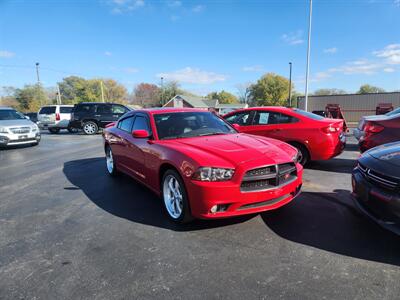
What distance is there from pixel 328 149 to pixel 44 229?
5551mm

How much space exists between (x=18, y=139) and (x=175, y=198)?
10254 millimetres

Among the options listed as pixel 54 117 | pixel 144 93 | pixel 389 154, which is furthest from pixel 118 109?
pixel 144 93

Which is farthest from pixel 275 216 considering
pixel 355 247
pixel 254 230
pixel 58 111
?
pixel 58 111

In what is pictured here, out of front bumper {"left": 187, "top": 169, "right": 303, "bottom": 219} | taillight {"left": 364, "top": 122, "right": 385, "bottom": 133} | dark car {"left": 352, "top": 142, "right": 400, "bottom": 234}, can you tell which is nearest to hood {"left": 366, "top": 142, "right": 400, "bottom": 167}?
dark car {"left": 352, "top": 142, "right": 400, "bottom": 234}

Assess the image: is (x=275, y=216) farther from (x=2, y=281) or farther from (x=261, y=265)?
(x=2, y=281)

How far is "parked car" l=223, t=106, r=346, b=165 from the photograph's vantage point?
5.80 meters

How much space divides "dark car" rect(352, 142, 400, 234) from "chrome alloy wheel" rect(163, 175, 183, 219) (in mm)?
2144

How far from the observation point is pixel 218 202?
2.96 m

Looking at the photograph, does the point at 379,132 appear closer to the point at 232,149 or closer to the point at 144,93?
the point at 232,149

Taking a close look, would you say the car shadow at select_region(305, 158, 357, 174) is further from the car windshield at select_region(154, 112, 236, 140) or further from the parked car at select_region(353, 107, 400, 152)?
the car windshield at select_region(154, 112, 236, 140)

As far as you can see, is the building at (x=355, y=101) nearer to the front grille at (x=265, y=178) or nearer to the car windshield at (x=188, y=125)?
the car windshield at (x=188, y=125)

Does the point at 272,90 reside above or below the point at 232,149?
above

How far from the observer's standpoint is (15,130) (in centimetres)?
1069

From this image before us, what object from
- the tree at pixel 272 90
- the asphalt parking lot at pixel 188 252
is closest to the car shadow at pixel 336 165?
the asphalt parking lot at pixel 188 252
